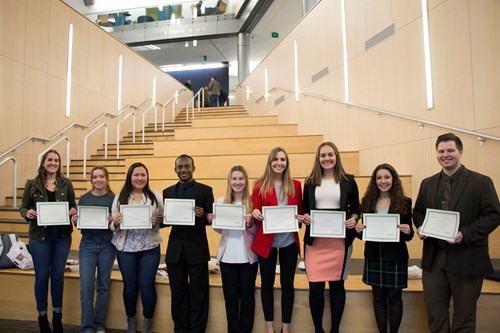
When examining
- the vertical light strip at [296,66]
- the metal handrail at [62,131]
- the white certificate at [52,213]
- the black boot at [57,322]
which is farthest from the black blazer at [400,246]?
the vertical light strip at [296,66]

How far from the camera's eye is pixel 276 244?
97.3 inches

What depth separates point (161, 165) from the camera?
17.1 feet

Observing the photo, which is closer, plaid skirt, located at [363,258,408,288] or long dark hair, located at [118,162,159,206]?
plaid skirt, located at [363,258,408,288]

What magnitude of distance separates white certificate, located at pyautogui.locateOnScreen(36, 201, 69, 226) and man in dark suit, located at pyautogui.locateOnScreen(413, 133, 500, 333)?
255 centimetres

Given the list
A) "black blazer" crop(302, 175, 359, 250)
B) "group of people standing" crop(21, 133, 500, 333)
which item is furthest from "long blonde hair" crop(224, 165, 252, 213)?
"black blazer" crop(302, 175, 359, 250)

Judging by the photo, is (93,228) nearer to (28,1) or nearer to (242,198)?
(242,198)

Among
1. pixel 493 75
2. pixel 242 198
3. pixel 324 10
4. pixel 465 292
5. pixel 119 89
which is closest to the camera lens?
pixel 465 292

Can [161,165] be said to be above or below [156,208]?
above

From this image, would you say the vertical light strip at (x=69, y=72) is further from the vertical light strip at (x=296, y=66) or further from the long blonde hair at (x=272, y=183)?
the long blonde hair at (x=272, y=183)

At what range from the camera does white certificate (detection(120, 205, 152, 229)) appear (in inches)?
100.0

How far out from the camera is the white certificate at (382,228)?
227cm

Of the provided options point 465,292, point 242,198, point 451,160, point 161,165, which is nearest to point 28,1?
point 161,165

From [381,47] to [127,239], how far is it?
12.4 feet

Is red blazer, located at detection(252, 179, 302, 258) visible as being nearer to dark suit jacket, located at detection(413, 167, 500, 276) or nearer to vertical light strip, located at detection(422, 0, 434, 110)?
dark suit jacket, located at detection(413, 167, 500, 276)
